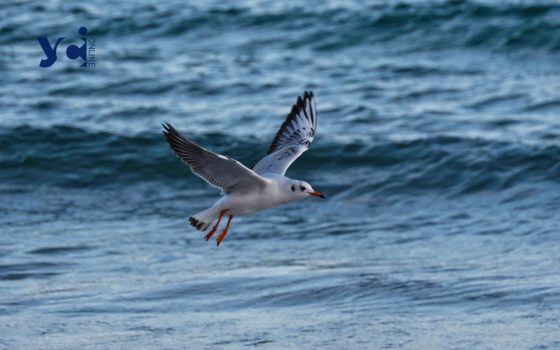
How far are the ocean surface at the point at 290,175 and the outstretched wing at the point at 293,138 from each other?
1.02m

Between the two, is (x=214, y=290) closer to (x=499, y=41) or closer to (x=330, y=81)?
(x=330, y=81)

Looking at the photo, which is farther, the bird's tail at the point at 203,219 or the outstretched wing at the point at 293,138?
the outstretched wing at the point at 293,138

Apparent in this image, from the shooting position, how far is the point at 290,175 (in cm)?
1313

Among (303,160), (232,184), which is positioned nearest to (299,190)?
(232,184)

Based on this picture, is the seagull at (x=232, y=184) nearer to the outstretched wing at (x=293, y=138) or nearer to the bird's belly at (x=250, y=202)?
the bird's belly at (x=250, y=202)

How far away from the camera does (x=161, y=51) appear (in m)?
18.1

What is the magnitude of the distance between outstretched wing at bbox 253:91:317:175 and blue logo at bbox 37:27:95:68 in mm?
9133

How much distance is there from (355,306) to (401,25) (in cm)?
1065

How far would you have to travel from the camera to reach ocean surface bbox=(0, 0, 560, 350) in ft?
26.3

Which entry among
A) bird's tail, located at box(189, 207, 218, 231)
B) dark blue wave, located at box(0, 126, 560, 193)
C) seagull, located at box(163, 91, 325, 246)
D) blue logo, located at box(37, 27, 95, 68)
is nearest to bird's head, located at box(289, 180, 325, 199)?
seagull, located at box(163, 91, 325, 246)

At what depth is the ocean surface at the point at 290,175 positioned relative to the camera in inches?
316

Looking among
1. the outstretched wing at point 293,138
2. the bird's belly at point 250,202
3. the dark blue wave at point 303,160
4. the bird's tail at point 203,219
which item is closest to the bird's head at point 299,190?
the bird's belly at point 250,202

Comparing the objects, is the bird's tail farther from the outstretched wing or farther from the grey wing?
the outstretched wing

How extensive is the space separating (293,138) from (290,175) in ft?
14.4
